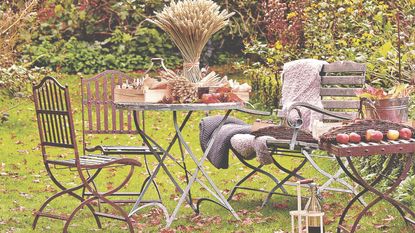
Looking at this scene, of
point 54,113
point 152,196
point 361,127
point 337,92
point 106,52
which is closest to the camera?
point 361,127

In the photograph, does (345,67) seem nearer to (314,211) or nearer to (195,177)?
(195,177)

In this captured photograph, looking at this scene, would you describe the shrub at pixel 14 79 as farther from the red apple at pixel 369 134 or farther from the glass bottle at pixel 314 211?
the glass bottle at pixel 314 211

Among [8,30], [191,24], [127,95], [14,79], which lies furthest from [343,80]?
[8,30]

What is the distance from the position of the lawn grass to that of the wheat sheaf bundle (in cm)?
105

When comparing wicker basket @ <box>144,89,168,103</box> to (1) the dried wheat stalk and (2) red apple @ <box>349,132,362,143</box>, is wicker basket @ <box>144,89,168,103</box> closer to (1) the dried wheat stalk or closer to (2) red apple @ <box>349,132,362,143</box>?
(2) red apple @ <box>349,132,362,143</box>

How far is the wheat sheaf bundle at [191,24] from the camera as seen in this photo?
6.44m

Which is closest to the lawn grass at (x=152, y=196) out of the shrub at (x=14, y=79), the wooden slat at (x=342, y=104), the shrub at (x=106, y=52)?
the shrub at (x=14, y=79)

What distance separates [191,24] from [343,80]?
139 cm

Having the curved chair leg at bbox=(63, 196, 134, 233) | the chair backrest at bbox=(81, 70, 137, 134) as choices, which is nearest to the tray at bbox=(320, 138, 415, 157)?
the curved chair leg at bbox=(63, 196, 134, 233)

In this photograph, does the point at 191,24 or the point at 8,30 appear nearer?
the point at 191,24

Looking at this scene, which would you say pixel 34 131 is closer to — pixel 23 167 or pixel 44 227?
pixel 23 167

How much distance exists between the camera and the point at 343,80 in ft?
23.3

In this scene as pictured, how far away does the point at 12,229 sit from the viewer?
619cm

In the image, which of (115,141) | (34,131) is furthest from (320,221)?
(34,131)
